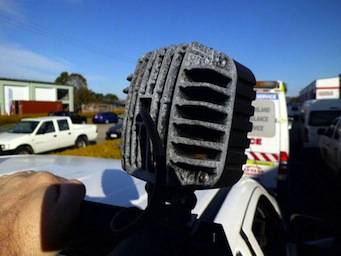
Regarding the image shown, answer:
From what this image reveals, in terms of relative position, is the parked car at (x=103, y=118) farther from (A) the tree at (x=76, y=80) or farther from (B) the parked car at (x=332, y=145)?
(A) the tree at (x=76, y=80)

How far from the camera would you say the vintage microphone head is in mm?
936

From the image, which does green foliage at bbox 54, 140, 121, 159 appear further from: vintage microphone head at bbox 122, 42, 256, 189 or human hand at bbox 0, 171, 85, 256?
vintage microphone head at bbox 122, 42, 256, 189

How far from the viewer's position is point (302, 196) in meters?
7.60

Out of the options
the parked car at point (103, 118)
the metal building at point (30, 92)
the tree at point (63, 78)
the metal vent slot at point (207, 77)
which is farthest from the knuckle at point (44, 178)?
the tree at point (63, 78)

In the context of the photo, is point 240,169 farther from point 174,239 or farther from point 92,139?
point 92,139

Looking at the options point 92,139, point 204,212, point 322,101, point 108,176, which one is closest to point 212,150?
point 204,212

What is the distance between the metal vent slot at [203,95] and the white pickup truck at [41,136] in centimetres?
1151

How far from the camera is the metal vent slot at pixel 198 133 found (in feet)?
3.08

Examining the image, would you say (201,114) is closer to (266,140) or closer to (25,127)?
(266,140)

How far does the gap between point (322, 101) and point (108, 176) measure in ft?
45.1

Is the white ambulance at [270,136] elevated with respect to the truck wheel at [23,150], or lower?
elevated

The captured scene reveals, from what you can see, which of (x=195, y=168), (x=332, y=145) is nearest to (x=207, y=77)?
(x=195, y=168)

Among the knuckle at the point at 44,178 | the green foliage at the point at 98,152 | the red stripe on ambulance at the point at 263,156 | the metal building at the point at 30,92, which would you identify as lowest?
the green foliage at the point at 98,152

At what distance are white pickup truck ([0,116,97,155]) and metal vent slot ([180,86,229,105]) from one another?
37.8ft
